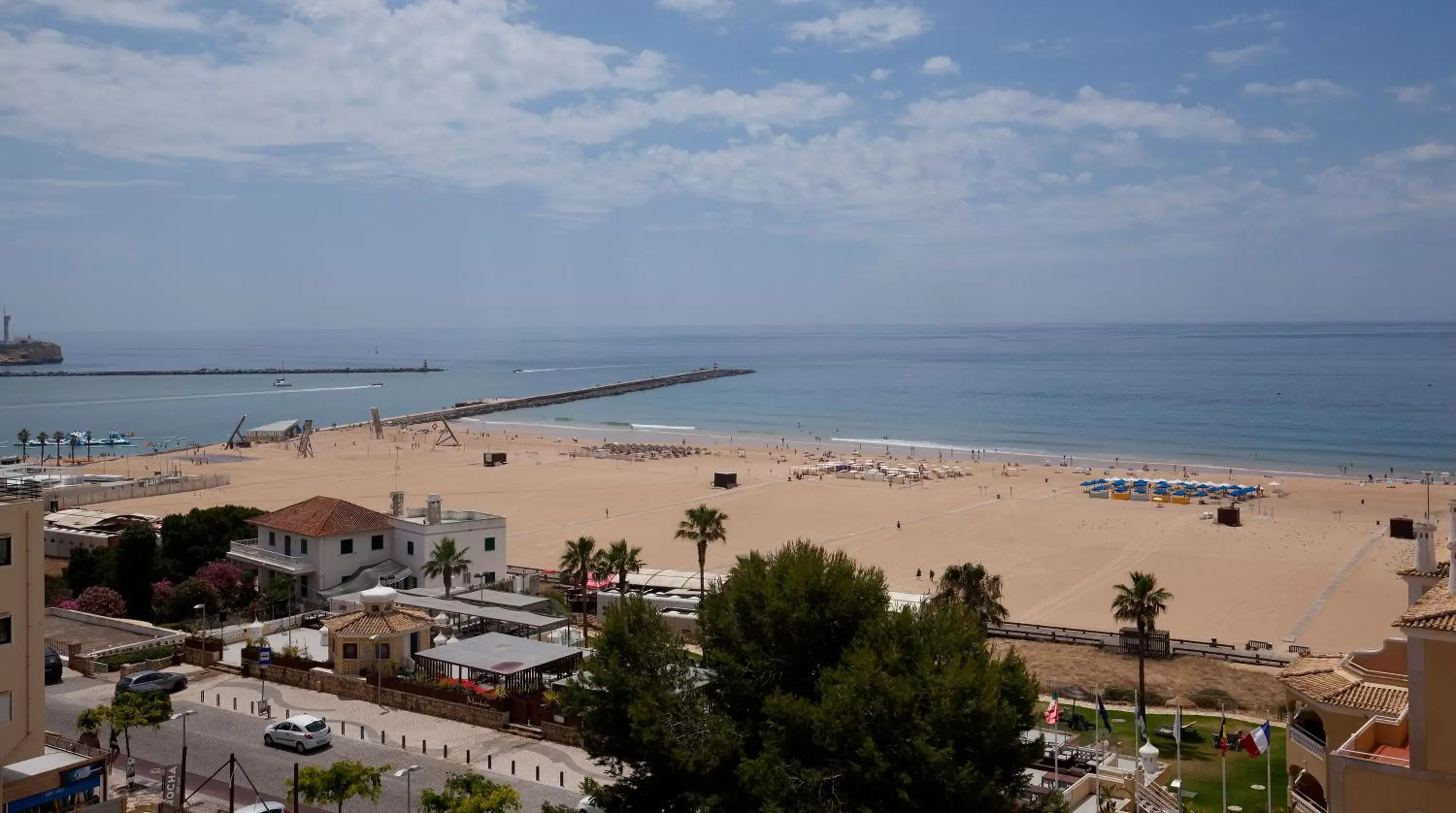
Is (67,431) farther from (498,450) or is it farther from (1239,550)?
(1239,550)

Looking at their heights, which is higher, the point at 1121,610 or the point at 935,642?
the point at 935,642

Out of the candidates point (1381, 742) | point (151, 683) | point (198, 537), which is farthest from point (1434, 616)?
A: point (198, 537)

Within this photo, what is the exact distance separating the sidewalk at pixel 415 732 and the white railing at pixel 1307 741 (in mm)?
11405

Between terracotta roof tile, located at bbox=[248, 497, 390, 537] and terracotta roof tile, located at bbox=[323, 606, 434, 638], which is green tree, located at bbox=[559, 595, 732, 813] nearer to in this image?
terracotta roof tile, located at bbox=[323, 606, 434, 638]

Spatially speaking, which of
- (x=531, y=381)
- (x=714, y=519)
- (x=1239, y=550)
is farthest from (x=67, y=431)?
(x=1239, y=550)

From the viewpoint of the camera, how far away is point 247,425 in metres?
119

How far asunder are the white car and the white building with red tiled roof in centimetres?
1316

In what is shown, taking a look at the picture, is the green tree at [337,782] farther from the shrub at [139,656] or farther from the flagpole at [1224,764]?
the flagpole at [1224,764]

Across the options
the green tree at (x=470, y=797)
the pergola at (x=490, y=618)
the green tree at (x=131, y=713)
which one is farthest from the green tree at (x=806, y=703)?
the pergola at (x=490, y=618)

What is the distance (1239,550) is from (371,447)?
6879 centimetres

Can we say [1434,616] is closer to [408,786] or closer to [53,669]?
[408,786]

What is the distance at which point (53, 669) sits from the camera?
25219 mm

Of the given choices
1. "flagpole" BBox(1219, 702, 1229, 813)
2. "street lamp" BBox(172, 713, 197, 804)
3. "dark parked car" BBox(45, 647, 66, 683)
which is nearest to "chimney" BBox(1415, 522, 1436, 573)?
"flagpole" BBox(1219, 702, 1229, 813)

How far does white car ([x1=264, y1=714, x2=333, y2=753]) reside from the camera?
817 inches
